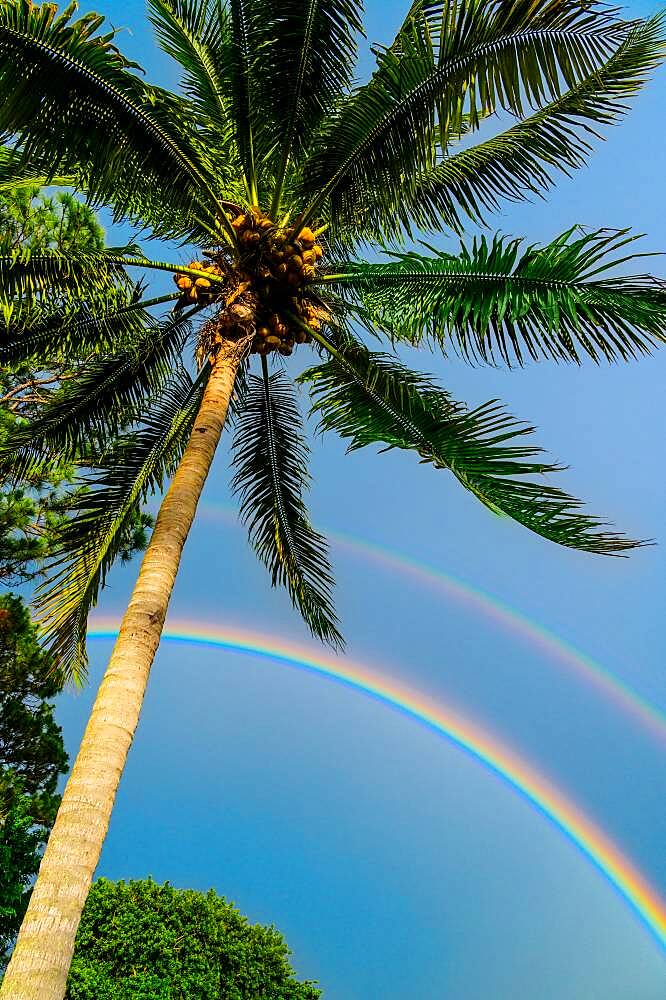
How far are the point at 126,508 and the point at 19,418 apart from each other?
131 inches

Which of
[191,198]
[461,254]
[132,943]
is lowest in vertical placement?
[132,943]

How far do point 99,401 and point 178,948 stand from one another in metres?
10.9

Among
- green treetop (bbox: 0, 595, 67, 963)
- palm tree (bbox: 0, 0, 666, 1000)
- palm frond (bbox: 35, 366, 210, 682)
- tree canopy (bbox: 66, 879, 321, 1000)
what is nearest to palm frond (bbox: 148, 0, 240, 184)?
palm tree (bbox: 0, 0, 666, 1000)

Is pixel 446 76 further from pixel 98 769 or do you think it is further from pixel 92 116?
pixel 98 769

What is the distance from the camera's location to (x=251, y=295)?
6934 mm

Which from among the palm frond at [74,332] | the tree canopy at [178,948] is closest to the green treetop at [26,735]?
the palm frond at [74,332]

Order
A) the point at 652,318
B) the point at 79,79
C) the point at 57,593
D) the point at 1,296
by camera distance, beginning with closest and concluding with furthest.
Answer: the point at 652,318 < the point at 79,79 < the point at 1,296 < the point at 57,593

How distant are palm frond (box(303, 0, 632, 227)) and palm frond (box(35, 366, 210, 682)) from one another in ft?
8.36

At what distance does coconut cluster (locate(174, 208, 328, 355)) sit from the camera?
6863 mm

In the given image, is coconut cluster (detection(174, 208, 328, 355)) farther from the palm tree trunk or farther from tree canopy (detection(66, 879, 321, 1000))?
tree canopy (detection(66, 879, 321, 1000))

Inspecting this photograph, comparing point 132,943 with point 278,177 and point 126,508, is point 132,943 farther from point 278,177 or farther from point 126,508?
point 278,177

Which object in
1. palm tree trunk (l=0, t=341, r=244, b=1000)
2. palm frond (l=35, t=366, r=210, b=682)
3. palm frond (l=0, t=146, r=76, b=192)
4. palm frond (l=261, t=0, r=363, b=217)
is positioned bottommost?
palm tree trunk (l=0, t=341, r=244, b=1000)

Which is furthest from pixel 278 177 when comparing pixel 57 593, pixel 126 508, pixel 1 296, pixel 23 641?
pixel 23 641

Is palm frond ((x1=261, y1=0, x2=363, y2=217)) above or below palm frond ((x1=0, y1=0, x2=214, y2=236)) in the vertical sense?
above
